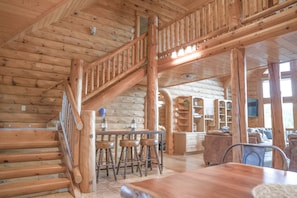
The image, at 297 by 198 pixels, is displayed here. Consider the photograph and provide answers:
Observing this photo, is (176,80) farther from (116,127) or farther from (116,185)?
(116,185)

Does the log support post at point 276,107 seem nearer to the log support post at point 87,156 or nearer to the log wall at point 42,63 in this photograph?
the log support post at point 87,156

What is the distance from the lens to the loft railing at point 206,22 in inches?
148

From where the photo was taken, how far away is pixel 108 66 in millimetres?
4918

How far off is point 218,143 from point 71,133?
3.54 meters

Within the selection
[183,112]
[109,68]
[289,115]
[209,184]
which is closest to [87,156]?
[109,68]

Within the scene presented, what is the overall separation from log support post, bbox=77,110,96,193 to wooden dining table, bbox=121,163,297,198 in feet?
7.89

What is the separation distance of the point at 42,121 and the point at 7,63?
1.52 meters

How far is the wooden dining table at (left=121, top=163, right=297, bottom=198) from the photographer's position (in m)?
1.07

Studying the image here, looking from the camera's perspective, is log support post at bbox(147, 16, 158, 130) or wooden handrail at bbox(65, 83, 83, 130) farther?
log support post at bbox(147, 16, 158, 130)

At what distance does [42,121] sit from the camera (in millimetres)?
5309

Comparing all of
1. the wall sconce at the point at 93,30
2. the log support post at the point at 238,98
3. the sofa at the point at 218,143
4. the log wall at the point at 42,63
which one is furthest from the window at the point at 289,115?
the wall sconce at the point at 93,30

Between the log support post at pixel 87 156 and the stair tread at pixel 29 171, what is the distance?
0.43 m

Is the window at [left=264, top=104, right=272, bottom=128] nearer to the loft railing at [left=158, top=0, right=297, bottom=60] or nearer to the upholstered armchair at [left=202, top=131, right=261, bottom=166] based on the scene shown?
the upholstered armchair at [left=202, top=131, right=261, bottom=166]

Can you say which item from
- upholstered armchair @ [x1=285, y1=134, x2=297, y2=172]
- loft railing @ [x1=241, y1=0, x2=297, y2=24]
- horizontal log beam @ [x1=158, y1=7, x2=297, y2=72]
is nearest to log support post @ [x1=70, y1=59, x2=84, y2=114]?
horizontal log beam @ [x1=158, y1=7, x2=297, y2=72]
